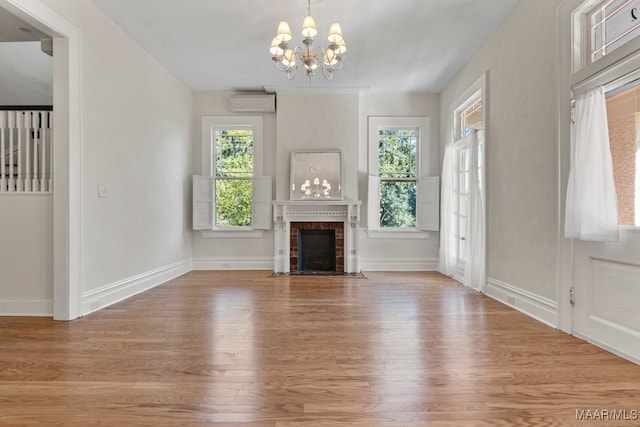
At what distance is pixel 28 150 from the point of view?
3117 millimetres

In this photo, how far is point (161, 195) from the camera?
468 centimetres

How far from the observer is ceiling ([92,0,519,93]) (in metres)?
3.33

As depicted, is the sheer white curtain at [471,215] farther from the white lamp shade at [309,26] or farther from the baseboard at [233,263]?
the baseboard at [233,263]

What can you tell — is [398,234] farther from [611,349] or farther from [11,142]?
[11,142]

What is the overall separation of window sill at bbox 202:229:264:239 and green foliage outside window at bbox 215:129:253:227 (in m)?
0.15

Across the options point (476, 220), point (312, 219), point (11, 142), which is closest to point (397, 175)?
point (312, 219)

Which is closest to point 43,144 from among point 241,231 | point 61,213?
point 61,213

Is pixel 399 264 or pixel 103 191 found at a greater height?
pixel 103 191

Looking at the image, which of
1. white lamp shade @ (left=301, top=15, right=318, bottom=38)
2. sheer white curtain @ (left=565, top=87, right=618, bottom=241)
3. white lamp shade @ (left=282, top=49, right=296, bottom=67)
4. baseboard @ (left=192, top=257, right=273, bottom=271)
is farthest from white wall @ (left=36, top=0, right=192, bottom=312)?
sheer white curtain @ (left=565, top=87, right=618, bottom=241)

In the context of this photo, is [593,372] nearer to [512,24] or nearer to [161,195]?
[512,24]

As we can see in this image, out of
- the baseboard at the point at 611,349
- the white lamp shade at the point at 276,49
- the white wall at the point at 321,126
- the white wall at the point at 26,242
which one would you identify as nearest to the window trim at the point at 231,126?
the white wall at the point at 321,126

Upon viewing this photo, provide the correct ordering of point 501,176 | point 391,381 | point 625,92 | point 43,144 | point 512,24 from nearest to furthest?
point 391,381 < point 625,92 < point 43,144 < point 512,24 < point 501,176

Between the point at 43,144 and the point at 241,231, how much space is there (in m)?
3.09

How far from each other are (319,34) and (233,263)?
3.80 meters
